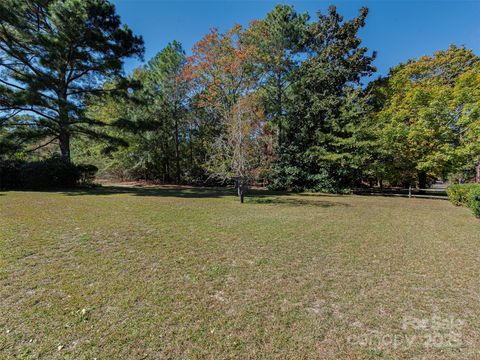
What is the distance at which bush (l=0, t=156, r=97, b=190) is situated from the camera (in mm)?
13078

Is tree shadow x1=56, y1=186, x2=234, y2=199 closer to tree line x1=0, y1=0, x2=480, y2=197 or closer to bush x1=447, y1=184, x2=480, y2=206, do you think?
tree line x1=0, y1=0, x2=480, y2=197

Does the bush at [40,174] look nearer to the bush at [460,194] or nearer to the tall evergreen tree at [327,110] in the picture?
the tall evergreen tree at [327,110]

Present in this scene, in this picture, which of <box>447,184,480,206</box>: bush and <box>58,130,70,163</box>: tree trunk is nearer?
<box>447,184,480,206</box>: bush

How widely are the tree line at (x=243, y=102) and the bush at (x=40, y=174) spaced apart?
770mm

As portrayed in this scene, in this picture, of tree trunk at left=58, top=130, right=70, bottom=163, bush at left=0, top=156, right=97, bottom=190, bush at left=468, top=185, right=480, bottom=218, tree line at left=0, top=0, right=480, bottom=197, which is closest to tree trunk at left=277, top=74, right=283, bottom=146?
tree line at left=0, top=0, right=480, bottom=197

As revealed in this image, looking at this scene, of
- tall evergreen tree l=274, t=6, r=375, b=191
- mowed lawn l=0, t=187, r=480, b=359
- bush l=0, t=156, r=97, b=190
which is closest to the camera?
mowed lawn l=0, t=187, r=480, b=359

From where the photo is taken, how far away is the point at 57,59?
42.8 feet

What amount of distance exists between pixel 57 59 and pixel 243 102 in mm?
10368

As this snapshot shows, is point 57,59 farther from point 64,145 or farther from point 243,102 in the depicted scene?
point 243,102

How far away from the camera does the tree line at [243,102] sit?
500 inches

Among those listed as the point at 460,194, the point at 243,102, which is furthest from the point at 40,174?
the point at 460,194

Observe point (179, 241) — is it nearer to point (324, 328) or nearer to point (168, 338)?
point (168, 338)

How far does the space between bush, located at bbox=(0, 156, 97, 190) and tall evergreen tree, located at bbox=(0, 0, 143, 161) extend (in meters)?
1.01

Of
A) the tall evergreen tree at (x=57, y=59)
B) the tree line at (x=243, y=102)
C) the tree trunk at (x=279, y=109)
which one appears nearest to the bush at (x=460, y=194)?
the tree line at (x=243, y=102)
